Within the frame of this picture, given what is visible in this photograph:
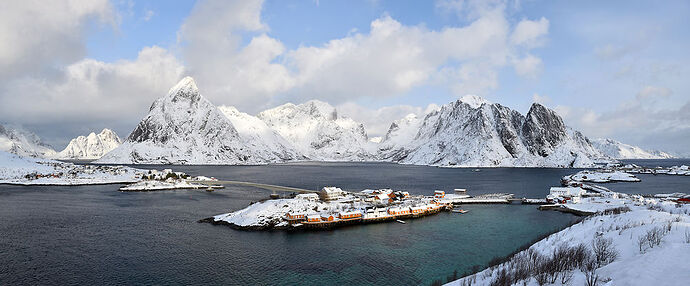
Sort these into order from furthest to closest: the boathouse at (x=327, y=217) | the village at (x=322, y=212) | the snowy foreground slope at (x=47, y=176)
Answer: the snowy foreground slope at (x=47, y=176) → the boathouse at (x=327, y=217) → the village at (x=322, y=212)

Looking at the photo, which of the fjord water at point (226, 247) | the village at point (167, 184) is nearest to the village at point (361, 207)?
the fjord water at point (226, 247)

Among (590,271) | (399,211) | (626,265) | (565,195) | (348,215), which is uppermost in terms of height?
(626,265)

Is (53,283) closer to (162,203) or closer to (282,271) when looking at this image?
(282,271)

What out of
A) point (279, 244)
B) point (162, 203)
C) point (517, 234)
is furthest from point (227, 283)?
point (162, 203)

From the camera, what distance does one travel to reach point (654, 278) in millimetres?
20375

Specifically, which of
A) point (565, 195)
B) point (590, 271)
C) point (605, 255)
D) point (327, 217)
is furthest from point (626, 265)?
point (565, 195)

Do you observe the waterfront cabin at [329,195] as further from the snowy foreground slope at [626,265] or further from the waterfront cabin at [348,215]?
the snowy foreground slope at [626,265]

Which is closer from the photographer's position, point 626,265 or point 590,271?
point 626,265

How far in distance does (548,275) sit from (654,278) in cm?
561

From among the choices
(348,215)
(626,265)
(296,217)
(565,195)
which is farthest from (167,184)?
(626,265)

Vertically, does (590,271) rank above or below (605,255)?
below

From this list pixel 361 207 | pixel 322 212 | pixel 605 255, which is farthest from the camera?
pixel 361 207

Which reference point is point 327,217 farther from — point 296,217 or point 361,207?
point 361,207

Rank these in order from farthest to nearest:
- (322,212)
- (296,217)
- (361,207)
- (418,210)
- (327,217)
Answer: (361,207)
(418,210)
(322,212)
(327,217)
(296,217)
